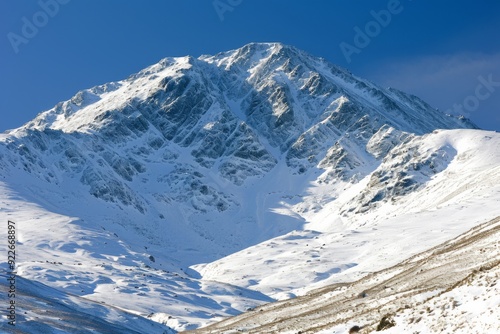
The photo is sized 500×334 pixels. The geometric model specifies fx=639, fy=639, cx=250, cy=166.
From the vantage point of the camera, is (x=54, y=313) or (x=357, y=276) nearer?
(x=54, y=313)

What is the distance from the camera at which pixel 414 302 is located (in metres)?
38.2

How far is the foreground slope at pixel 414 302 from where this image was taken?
2784cm

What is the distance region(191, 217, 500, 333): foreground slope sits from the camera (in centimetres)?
2784

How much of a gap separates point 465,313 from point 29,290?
169 ft

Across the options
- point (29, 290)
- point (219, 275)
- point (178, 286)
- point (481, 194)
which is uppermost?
point (481, 194)

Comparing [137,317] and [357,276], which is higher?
[357,276]

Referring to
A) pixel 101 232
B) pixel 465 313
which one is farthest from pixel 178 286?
pixel 465 313

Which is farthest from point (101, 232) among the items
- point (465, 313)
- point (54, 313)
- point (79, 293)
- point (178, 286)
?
point (465, 313)

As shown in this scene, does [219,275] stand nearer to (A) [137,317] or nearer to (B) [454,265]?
(A) [137,317]

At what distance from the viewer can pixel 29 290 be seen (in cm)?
6688

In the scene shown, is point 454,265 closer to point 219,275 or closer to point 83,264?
point 83,264

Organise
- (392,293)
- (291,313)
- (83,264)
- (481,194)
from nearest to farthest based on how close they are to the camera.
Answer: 1. (392,293)
2. (291,313)
3. (83,264)
4. (481,194)

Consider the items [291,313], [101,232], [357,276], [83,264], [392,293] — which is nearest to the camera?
[392,293]

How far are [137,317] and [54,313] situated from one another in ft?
64.5
